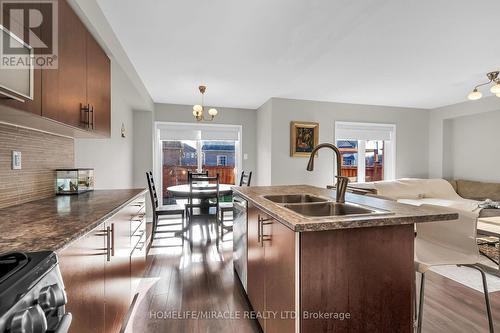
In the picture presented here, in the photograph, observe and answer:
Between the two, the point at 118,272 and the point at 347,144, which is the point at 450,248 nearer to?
the point at 118,272

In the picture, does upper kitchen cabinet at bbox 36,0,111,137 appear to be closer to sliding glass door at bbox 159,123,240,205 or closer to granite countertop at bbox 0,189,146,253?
granite countertop at bbox 0,189,146,253

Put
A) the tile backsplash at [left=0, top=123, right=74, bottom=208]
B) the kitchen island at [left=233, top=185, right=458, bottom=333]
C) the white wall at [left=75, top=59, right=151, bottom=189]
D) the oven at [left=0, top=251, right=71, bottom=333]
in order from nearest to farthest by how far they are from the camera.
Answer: the oven at [left=0, top=251, right=71, bottom=333] < the kitchen island at [left=233, top=185, right=458, bottom=333] < the tile backsplash at [left=0, top=123, right=74, bottom=208] < the white wall at [left=75, top=59, right=151, bottom=189]

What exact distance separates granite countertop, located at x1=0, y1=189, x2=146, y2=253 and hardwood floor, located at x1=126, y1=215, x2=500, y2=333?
3.12 ft

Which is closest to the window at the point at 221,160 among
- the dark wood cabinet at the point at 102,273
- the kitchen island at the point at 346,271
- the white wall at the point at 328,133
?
the white wall at the point at 328,133

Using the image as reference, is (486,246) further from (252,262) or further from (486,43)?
(252,262)

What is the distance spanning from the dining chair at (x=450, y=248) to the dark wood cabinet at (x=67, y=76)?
2.19 meters

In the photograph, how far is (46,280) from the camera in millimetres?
635

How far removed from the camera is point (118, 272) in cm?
146

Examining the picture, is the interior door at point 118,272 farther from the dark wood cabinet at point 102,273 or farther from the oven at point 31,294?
the oven at point 31,294

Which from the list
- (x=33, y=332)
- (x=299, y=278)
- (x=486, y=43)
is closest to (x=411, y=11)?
(x=486, y=43)

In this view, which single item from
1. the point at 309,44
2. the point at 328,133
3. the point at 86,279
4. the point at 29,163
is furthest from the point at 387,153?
the point at 29,163

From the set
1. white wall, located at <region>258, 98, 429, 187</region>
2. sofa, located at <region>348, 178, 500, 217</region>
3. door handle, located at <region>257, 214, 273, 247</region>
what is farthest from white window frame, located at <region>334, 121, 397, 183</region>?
door handle, located at <region>257, 214, 273, 247</region>

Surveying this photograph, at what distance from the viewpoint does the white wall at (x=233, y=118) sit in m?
4.93

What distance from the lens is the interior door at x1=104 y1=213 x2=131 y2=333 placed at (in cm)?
129
